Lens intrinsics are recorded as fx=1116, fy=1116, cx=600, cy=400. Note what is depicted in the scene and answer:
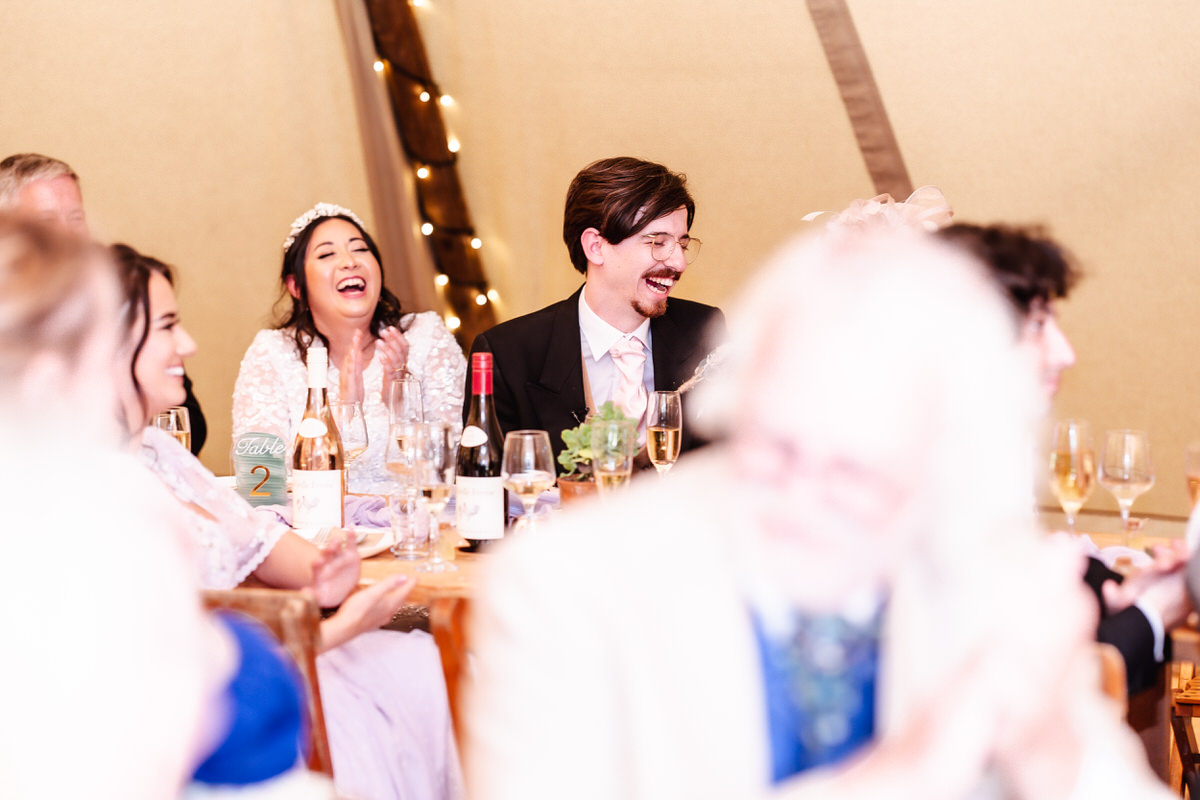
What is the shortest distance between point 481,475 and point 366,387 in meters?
1.21

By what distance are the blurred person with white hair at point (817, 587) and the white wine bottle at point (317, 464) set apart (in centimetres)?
131

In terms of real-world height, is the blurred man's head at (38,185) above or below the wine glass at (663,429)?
above

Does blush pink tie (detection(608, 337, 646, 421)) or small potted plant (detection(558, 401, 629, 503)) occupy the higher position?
blush pink tie (detection(608, 337, 646, 421))

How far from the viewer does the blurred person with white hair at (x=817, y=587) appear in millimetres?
869

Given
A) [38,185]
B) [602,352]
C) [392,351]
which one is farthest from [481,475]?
[38,185]

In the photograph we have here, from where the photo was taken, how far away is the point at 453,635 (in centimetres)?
147

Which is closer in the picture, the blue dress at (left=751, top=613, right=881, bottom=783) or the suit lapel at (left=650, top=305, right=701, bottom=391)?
the blue dress at (left=751, top=613, right=881, bottom=783)

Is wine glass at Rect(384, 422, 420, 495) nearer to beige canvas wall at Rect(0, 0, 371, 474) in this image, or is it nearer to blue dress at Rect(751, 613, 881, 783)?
blue dress at Rect(751, 613, 881, 783)

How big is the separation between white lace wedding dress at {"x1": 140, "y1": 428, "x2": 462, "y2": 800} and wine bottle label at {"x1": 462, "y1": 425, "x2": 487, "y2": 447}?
0.38m

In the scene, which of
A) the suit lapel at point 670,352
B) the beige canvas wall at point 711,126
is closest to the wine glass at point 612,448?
the suit lapel at point 670,352

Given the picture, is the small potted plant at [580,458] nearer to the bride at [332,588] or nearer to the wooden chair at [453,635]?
the bride at [332,588]

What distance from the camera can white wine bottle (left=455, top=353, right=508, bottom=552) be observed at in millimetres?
2094

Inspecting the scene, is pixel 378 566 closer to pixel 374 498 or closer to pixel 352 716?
pixel 352 716

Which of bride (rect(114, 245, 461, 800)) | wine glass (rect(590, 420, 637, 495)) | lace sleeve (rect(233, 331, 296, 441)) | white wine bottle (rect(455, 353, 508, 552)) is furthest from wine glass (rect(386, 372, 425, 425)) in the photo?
lace sleeve (rect(233, 331, 296, 441))
